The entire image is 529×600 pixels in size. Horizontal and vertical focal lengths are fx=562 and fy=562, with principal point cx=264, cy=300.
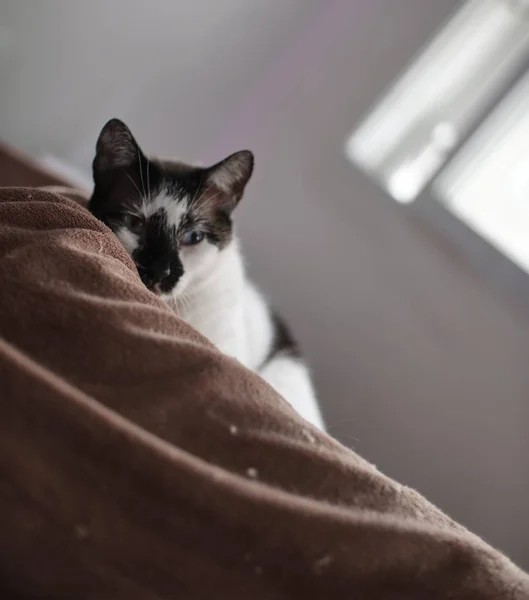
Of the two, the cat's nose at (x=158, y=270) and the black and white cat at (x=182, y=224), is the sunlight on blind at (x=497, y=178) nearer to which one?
the black and white cat at (x=182, y=224)

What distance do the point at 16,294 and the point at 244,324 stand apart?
64 cm

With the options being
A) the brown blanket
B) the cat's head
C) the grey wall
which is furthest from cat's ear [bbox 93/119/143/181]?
the grey wall

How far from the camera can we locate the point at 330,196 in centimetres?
187

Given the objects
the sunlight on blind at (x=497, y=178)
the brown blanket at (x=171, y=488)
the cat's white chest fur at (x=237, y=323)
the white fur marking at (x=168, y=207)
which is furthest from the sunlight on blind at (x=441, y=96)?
the brown blanket at (x=171, y=488)

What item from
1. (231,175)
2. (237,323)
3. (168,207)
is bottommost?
(237,323)

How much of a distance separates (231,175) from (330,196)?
804 millimetres

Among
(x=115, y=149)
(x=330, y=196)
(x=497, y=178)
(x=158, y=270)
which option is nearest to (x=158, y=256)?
(x=158, y=270)

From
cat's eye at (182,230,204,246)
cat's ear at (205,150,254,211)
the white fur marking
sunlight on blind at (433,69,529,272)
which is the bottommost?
cat's eye at (182,230,204,246)

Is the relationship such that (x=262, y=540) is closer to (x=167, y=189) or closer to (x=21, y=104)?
(x=167, y=189)

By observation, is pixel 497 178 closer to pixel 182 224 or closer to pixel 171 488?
pixel 182 224

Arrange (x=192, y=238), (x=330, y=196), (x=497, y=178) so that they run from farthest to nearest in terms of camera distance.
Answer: (x=330, y=196), (x=497, y=178), (x=192, y=238)

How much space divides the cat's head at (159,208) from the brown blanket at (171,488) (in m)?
0.34

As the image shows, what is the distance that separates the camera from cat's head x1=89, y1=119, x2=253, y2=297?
3.26 feet

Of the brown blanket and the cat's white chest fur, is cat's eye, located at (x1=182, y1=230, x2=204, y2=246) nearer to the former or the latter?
the cat's white chest fur
